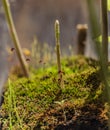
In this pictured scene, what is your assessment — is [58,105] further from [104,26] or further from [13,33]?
[13,33]

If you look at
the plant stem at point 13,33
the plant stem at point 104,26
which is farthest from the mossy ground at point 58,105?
the plant stem at point 13,33

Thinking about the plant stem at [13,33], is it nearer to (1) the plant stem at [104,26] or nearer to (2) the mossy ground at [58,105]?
(2) the mossy ground at [58,105]

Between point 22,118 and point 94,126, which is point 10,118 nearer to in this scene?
point 22,118

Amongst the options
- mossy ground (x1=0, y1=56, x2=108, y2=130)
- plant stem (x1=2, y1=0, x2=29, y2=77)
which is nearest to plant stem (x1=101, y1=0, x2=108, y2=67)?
mossy ground (x1=0, y1=56, x2=108, y2=130)

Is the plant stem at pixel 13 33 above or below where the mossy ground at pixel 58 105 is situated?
above

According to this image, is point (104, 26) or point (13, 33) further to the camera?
point (13, 33)

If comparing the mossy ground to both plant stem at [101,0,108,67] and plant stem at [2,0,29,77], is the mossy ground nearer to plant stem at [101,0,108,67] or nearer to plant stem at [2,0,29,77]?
plant stem at [101,0,108,67]

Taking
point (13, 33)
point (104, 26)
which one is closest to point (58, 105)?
point (104, 26)

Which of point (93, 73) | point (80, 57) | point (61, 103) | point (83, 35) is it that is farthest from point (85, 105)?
point (83, 35)
